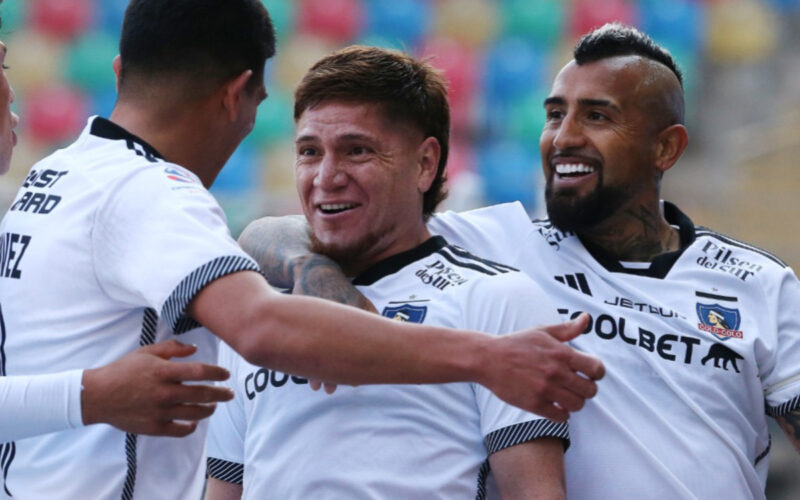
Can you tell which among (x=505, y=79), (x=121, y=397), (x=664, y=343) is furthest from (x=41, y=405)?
(x=505, y=79)

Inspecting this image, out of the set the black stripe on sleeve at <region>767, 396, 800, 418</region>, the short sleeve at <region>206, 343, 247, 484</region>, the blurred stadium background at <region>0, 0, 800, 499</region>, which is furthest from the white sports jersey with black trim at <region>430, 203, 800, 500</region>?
the blurred stadium background at <region>0, 0, 800, 499</region>

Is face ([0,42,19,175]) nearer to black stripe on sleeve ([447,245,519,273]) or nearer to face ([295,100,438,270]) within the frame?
face ([295,100,438,270])

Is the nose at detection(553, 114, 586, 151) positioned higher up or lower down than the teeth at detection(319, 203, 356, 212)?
higher up

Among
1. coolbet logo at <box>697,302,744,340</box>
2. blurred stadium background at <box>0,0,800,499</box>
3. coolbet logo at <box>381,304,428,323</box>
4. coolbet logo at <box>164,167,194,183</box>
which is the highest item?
coolbet logo at <box>164,167,194,183</box>

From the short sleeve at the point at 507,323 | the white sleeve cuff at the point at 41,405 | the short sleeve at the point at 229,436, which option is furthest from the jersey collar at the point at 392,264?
the white sleeve cuff at the point at 41,405

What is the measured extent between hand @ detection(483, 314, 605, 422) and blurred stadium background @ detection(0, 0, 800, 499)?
613cm

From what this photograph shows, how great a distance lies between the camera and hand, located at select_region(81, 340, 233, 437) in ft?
7.22

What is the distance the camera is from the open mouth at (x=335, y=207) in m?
2.94

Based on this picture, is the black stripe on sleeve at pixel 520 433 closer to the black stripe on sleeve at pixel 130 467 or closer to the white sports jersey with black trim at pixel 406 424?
the white sports jersey with black trim at pixel 406 424

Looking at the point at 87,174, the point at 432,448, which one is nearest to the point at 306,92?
the point at 87,174

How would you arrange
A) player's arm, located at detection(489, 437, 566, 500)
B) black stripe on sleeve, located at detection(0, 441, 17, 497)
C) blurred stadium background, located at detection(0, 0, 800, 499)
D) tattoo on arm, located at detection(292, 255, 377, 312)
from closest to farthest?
black stripe on sleeve, located at detection(0, 441, 17, 497) < player's arm, located at detection(489, 437, 566, 500) < tattoo on arm, located at detection(292, 255, 377, 312) < blurred stadium background, located at detection(0, 0, 800, 499)

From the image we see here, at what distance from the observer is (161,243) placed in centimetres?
220

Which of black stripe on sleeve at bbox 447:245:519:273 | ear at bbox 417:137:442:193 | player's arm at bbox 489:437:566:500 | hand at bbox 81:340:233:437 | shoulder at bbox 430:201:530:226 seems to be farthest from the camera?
shoulder at bbox 430:201:530:226

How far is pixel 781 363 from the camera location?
310cm
